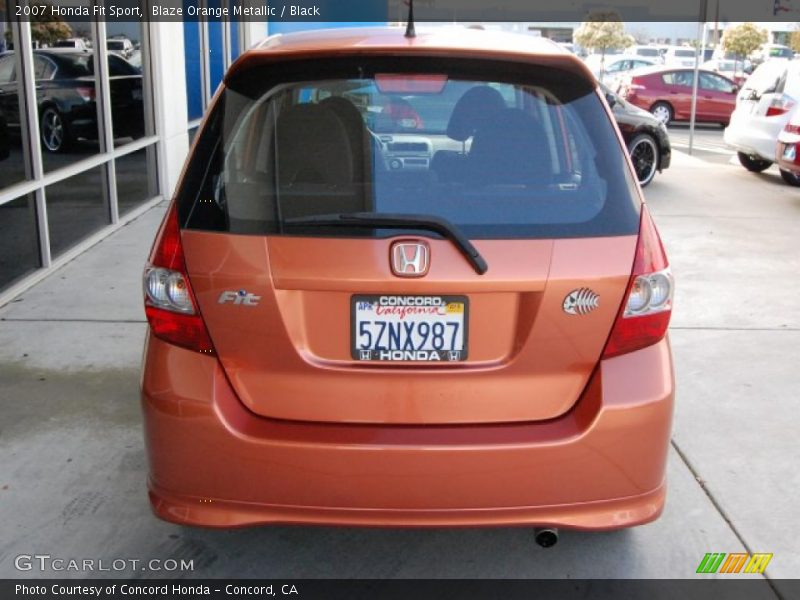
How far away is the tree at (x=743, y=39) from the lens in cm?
4531

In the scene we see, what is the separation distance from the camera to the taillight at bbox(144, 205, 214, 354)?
2.70 meters

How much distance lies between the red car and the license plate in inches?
824

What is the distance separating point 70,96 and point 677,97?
17300 mm

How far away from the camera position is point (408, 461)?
8.48ft

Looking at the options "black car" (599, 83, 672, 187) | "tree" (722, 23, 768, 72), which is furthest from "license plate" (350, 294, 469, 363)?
"tree" (722, 23, 768, 72)

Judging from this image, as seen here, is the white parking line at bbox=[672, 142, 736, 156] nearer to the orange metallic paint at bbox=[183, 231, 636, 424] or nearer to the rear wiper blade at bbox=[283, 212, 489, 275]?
the orange metallic paint at bbox=[183, 231, 636, 424]

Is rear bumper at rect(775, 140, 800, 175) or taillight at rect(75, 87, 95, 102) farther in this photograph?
rear bumper at rect(775, 140, 800, 175)

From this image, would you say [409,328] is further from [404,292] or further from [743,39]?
[743,39]

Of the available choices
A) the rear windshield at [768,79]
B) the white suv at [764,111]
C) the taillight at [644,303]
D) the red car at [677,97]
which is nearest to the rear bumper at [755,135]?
the white suv at [764,111]

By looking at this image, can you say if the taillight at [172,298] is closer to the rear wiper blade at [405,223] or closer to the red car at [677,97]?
the rear wiper blade at [405,223]

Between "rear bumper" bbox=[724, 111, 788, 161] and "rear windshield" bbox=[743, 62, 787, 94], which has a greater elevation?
"rear windshield" bbox=[743, 62, 787, 94]

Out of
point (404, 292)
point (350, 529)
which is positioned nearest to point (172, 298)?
point (404, 292)

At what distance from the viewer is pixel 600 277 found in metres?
2.64

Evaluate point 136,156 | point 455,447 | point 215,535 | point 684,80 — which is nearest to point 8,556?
point 215,535
